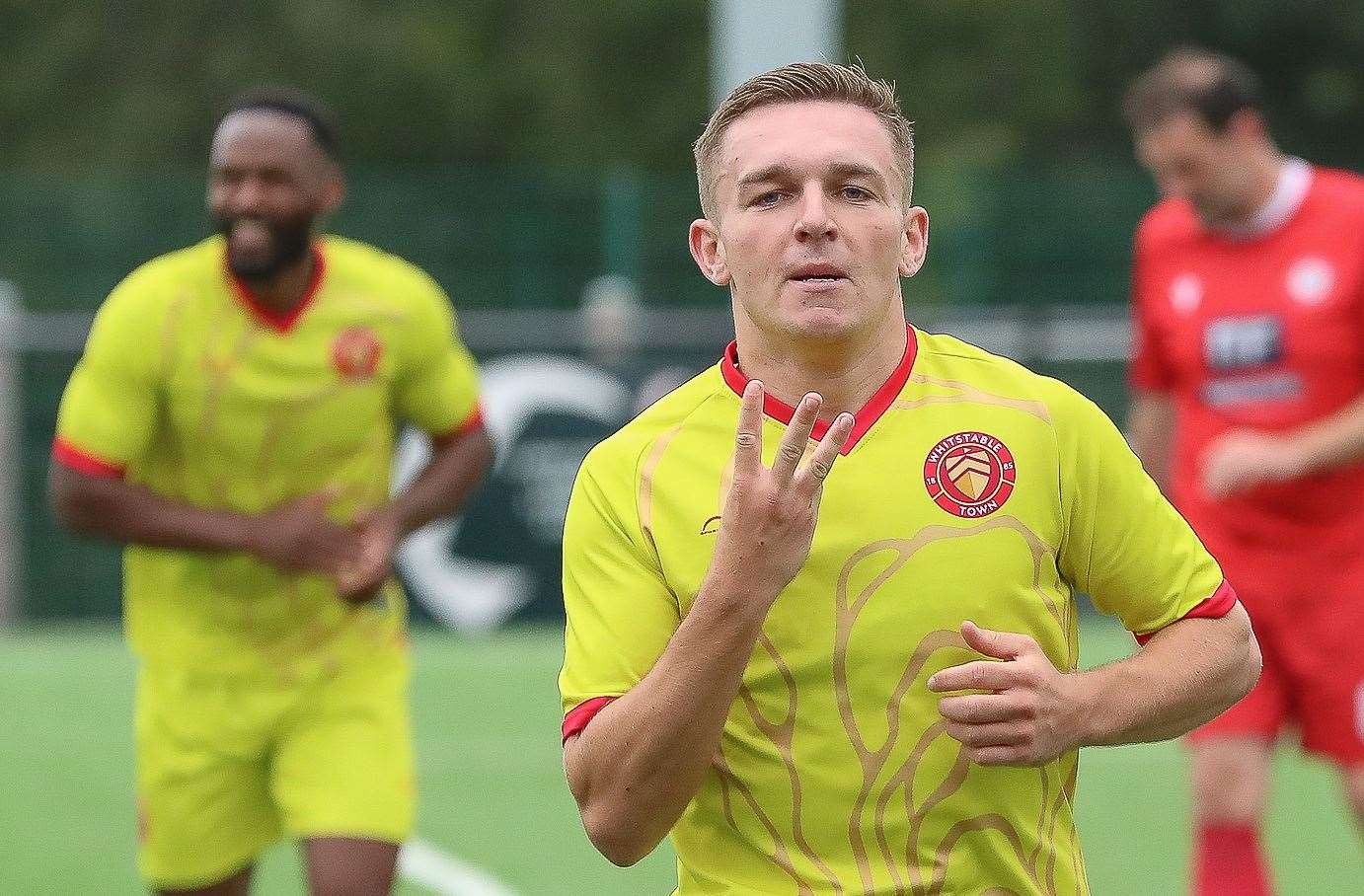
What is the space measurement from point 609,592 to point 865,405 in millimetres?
476

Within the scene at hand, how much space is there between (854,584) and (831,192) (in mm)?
567

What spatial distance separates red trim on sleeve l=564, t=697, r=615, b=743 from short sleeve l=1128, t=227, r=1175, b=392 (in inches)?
153

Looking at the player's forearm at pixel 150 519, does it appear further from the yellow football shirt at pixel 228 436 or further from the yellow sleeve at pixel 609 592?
the yellow sleeve at pixel 609 592

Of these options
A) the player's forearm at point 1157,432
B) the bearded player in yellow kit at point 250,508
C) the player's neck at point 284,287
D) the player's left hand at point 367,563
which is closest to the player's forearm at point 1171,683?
the bearded player in yellow kit at point 250,508

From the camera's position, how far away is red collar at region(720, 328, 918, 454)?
3.42m

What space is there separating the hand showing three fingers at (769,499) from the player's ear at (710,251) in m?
0.41

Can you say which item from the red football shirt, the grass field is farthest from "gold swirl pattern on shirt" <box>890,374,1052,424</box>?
the grass field

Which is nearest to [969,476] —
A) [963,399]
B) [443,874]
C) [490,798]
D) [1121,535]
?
[963,399]

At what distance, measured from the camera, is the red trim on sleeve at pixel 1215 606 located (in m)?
3.41

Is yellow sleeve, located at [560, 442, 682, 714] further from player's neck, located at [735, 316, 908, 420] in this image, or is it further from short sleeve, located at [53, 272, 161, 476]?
short sleeve, located at [53, 272, 161, 476]

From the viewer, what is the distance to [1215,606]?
343 cm

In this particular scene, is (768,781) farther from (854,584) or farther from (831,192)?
(831,192)

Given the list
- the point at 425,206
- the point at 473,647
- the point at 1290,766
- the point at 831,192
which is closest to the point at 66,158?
the point at 425,206

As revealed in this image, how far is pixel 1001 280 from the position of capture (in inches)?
693
